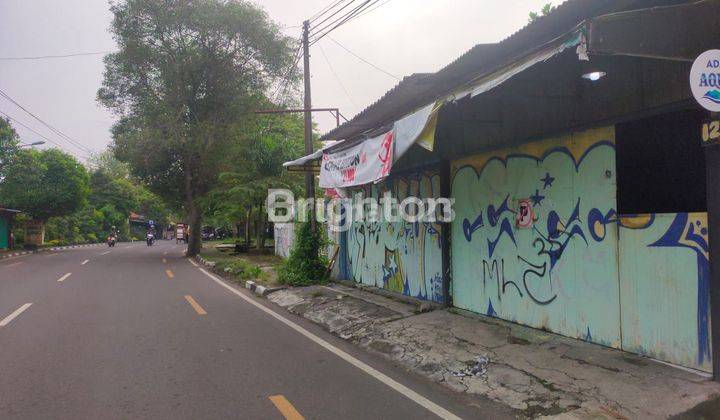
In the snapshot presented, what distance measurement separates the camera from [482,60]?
22.1 feet

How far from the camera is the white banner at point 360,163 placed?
25.7ft

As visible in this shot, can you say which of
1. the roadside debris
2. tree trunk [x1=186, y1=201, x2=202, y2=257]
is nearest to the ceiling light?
the roadside debris

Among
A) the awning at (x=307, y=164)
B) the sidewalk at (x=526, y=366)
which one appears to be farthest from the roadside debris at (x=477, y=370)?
the awning at (x=307, y=164)

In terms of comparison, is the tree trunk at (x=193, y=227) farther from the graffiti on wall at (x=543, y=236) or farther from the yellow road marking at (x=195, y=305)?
the graffiti on wall at (x=543, y=236)

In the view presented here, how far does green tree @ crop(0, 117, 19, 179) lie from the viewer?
27.9m

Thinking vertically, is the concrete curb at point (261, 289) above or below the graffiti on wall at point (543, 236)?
below

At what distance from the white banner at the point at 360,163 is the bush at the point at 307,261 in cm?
325

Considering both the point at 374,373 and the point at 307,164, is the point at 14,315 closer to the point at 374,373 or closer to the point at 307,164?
the point at 307,164

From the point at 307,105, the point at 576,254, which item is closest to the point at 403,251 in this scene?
the point at 576,254

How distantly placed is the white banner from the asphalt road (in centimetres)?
261

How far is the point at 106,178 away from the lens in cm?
6059

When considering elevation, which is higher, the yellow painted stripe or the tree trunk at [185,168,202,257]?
the tree trunk at [185,168,202,257]

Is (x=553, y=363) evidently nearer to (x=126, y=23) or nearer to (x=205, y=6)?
(x=205, y=6)

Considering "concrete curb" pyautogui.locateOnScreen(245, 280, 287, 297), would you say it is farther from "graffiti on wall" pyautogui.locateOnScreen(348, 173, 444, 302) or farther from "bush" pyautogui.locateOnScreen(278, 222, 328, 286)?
"graffiti on wall" pyautogui.locateOnScreen(348, 173, 444, 302)
